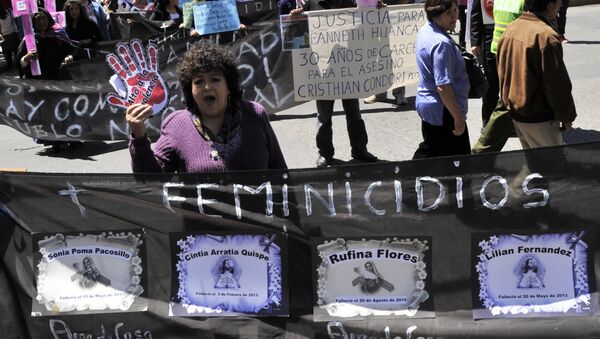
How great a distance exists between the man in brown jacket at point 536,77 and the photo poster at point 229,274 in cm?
204

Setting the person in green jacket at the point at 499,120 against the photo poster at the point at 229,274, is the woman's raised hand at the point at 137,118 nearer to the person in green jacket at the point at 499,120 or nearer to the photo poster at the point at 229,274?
the photo poster at the point at 229,274

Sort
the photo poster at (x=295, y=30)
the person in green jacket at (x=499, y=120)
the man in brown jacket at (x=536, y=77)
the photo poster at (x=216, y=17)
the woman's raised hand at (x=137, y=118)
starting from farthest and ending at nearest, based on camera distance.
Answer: the photo poster at (x=216, y=17), the photo poster at (x=295, y=30), the person in green jacket at (x=499, y=120), the man in brown jacket at (x=536, y=77), the woman's raised hand at (x=137, y=118)

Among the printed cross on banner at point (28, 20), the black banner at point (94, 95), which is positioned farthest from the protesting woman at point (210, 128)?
the printed cross on banner at point (28, 20)

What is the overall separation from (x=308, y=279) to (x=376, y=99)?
6.34m

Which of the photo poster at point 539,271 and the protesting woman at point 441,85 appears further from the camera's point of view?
the protesting woman at point 441,85

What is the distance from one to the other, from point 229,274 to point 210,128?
2.25ft

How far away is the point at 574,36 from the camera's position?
43.7 ft

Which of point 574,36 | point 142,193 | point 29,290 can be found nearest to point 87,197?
point 142,193

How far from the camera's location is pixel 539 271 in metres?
3.58

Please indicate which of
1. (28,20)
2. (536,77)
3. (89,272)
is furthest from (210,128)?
(28,20)

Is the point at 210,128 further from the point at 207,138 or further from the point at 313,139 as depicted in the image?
the point at 313,139

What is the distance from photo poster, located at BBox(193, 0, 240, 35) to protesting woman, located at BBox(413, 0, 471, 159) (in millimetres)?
3981

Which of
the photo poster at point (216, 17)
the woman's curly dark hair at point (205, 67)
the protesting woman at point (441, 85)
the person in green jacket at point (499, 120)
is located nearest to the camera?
the woman's curly dark hair at point (205, 67)

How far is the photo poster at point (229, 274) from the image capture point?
3.66m
